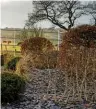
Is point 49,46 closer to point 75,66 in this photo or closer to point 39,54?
point 39,54

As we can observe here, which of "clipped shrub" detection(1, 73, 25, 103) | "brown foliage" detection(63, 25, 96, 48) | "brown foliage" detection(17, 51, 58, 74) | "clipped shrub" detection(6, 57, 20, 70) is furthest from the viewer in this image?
"clipped shrub" detection(6, 57, 20, 70)

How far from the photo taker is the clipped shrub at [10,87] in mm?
7441

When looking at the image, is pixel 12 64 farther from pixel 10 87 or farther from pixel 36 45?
pixel 10 87

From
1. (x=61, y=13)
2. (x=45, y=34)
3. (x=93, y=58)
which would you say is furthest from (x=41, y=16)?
(x=93, y=58)

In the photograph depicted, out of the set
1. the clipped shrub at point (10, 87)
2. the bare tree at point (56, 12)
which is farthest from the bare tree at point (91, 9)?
the clipped shrub at point (10, 87)

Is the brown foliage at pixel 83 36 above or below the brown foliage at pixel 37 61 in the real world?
above

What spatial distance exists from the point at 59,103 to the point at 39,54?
4571 millimetres

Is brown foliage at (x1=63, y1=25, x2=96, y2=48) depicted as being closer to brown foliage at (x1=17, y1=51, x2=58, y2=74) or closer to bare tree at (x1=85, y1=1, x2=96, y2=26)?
brown foliage at (x1=17, y1=51, x2=58, y2=74)

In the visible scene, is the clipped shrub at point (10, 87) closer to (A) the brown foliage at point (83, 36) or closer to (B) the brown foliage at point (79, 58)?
(B) the brown foliage at point (79, 58)

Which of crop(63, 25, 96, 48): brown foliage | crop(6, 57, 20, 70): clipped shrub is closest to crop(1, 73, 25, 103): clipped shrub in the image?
crop(63, 25, 96, 48): brown foliage

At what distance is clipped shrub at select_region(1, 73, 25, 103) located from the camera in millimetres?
7441

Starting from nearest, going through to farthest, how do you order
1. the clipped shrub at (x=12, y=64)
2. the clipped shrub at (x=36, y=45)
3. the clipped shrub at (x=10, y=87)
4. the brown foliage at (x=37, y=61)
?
the clipped shrub at (x=10, y=87) → the brown foliage at (x=37, y=61) → the clipped shrub at (x=36, y=45) → the clipped shrub at (x=12, y=64)

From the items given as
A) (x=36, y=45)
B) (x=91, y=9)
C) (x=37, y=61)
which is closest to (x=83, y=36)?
(x=37, y=61)

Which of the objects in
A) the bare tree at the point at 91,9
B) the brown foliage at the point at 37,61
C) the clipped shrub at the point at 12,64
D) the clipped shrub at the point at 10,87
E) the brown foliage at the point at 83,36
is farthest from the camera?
the bare tree at the point at 91,9
